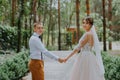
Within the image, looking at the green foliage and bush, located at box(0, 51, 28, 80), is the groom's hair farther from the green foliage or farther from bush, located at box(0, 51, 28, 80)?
the green foliage

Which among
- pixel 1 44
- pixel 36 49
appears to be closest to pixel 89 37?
pixel 36 49

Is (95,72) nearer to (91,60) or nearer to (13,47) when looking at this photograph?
(91,60)

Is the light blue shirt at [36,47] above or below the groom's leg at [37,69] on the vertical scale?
above

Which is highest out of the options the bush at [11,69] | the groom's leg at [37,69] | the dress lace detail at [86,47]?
the dress lace detail at [86,47]

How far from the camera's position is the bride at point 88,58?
23.5 feet

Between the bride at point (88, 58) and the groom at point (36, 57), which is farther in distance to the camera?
the bride at point (88, 58)

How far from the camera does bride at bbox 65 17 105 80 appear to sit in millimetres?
7148

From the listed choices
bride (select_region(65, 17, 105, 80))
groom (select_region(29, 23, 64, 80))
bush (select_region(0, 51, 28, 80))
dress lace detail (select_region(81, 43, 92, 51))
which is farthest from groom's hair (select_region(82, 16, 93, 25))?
bush (select_region(0, 51, 28, 80))

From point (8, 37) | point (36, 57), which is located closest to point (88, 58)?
point (36, 57)

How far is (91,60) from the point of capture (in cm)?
737

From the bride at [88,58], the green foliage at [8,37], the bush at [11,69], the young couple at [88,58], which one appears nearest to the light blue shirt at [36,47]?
the young couple at [88,58]

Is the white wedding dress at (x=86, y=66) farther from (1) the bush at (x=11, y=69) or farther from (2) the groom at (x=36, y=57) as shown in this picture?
(1) the bush at (x=11, y=69)

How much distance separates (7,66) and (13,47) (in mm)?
13003

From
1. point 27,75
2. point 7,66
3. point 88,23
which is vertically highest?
point 88,23
